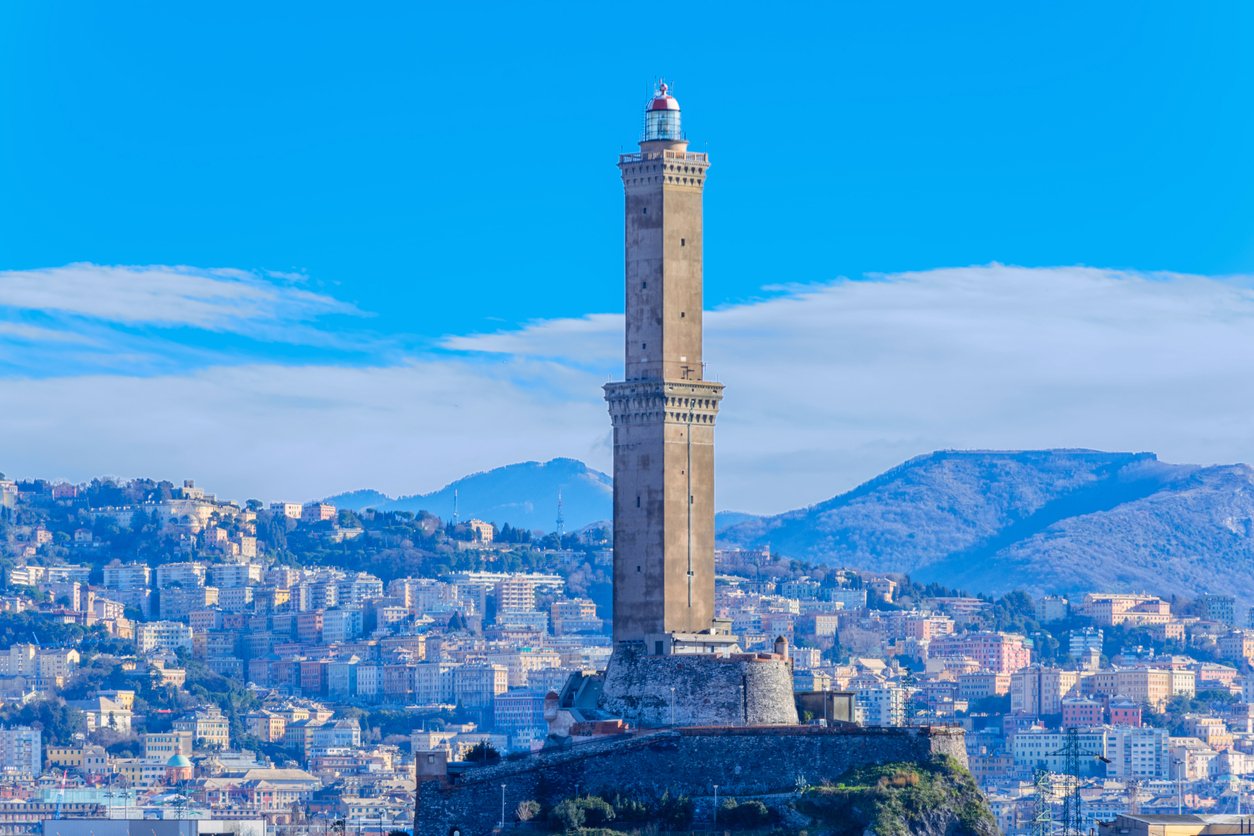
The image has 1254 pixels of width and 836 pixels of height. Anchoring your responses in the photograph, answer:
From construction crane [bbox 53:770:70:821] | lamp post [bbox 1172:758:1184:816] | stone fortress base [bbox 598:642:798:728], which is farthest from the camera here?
lamp post [bbox 1172:758:1184:816]

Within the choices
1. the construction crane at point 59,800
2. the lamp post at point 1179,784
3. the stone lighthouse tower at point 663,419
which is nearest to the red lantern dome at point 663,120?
the stone lighthouse tower at point 663,419

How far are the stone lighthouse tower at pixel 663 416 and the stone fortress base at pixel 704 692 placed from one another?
123 inches

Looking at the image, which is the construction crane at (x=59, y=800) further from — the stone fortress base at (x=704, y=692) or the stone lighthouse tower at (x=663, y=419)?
the stone fortress base at (x=704, y=692)

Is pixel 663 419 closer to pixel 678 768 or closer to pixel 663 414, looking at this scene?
pixel 663 414

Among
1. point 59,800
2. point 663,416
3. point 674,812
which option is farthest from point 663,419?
point 59,800

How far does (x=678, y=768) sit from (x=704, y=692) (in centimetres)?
360

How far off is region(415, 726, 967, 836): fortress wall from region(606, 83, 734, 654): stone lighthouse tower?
7034mm

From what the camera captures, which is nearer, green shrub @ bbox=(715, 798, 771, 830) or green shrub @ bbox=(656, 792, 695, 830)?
Result: green shrub @ bbox=(715, 798, 771, 830)

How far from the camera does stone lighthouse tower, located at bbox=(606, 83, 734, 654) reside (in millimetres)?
72312

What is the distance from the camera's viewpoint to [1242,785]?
181 m

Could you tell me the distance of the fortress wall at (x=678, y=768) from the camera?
64500 mm

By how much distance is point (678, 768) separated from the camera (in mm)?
64688

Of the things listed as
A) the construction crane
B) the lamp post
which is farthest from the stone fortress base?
the lamp post

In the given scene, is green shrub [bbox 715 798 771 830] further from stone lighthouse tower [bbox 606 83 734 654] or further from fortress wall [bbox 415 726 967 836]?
stone lighthouse tower [bbox 606 83 734 654]
